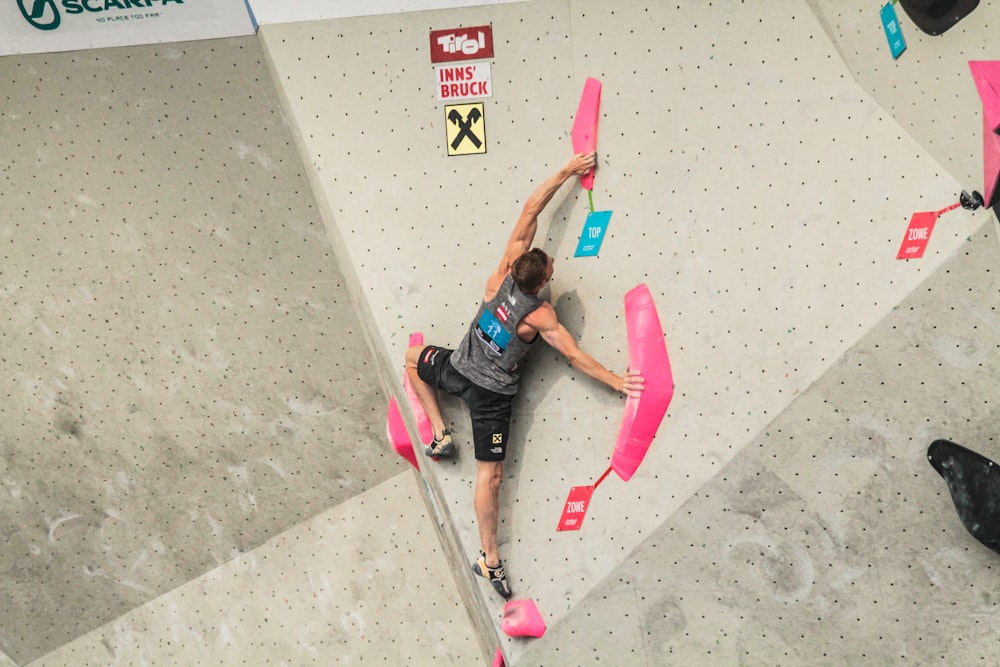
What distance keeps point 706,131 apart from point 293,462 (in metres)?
2.16

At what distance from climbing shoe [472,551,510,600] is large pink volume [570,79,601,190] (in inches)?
56.2

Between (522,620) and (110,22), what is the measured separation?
275cm

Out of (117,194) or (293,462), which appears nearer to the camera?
(117,194)

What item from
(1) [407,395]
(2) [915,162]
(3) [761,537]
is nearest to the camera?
(2) [915,162]

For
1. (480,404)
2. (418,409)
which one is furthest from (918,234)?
(418,409)

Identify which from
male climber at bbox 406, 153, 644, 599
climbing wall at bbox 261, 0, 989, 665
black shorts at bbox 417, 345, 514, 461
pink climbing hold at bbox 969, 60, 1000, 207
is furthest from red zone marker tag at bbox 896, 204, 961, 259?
black shorts at bbox 417, 345, 514, 461


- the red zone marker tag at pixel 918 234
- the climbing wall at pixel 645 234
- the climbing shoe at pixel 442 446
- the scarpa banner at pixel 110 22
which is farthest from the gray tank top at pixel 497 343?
the scarpa banner at pixel 110 22

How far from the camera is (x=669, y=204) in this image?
9.34ft

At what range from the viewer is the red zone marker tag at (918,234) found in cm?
270

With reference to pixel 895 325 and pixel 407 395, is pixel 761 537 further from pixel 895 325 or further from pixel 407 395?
pixel 407 395

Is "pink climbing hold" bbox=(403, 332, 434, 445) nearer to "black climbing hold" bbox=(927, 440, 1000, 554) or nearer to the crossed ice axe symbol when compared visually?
the crossed ice axe symbol

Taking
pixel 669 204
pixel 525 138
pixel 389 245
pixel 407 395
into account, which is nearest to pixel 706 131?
pixel 669 204

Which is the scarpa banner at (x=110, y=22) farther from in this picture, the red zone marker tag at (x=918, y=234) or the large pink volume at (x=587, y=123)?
the red zone marker tag at (x=918, y=234)

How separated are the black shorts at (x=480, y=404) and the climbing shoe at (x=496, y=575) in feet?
1.33
